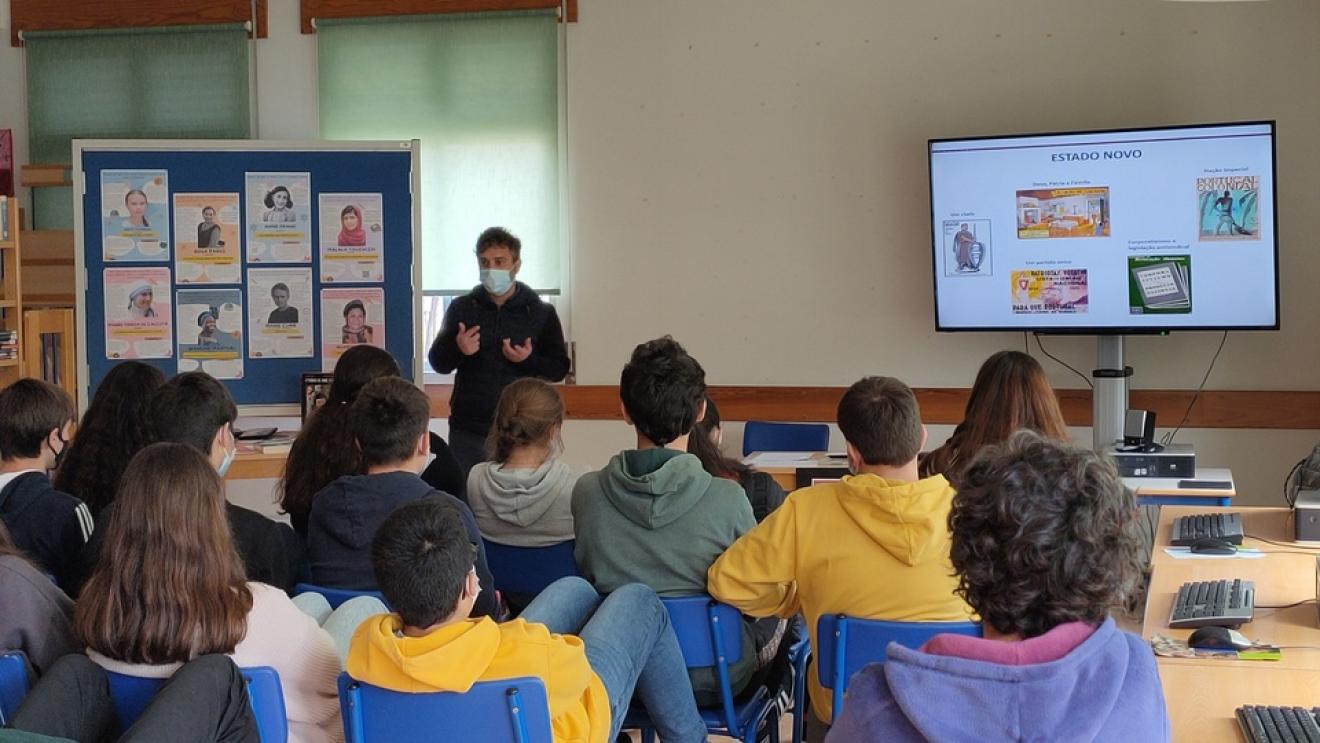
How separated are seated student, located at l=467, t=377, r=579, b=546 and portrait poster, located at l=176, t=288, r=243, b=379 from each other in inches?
105

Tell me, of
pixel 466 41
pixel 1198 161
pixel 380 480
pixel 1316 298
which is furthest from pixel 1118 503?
pixel 466 41

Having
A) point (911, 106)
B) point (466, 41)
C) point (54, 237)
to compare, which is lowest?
point (54, 237)

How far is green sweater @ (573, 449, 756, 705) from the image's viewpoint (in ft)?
9.20

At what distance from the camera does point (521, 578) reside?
3277 millimetres

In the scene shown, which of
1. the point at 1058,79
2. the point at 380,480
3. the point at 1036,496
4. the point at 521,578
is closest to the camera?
the point at 1036,496

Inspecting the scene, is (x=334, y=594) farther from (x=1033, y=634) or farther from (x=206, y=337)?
(x=206, y=337)

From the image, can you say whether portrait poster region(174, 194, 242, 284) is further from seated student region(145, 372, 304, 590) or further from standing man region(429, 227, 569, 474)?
seated student region(145, 372, 304, 590)

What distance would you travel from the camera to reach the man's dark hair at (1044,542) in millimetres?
1449

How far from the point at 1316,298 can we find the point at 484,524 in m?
3.62

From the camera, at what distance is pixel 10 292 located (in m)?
5.55

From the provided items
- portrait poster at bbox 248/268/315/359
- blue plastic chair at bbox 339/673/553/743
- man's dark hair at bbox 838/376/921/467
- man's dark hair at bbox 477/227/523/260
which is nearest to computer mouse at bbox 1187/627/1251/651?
man's dark hair at bbox 838/376/921/467

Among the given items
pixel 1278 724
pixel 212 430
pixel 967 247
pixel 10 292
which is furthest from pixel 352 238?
pixel 1278 724

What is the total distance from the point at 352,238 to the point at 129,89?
4.78 feet

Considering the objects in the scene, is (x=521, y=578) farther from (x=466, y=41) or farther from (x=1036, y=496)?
(x=466, y=41)
